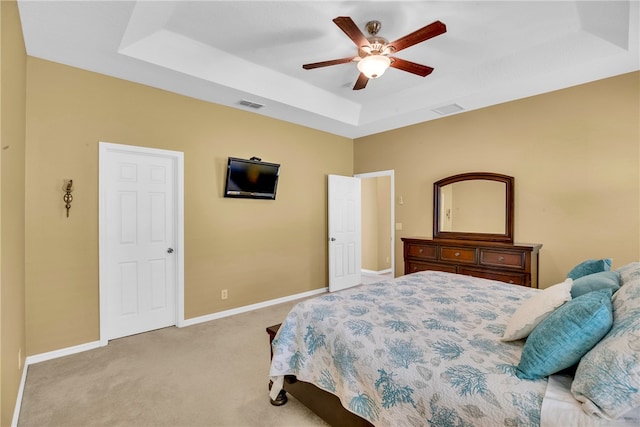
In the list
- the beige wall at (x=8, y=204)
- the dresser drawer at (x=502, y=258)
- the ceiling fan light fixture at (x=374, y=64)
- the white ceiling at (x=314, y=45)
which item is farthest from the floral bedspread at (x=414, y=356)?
the white ceiling at (x=314, y=45)

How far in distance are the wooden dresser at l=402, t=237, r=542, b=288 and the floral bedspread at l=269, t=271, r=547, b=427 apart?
1.14 meters

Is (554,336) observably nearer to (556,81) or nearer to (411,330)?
(411,330)

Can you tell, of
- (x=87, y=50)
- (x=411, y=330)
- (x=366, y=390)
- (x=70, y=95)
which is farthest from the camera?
(x=70, y=95)

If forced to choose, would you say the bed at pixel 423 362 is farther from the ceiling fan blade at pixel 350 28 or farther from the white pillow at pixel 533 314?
the ceiling fan blade at pixel 350 28

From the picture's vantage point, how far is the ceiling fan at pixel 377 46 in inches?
87.1

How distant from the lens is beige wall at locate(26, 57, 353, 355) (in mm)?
2865

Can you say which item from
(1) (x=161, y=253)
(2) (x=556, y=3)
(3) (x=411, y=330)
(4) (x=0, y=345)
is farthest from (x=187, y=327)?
(2) (x=556, y=3)

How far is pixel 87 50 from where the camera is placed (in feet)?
9.05

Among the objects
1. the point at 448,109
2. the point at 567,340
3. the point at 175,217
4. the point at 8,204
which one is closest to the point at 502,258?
the point at 448,109

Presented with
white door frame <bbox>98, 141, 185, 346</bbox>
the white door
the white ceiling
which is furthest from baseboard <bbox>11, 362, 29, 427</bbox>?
the white door

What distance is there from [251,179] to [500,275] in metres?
3.27

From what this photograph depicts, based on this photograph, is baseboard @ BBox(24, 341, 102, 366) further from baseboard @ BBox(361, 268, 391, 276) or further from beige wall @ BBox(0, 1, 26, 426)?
baseboard @ BBox(361, 268, 391, 276)

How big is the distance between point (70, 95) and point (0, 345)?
246cm

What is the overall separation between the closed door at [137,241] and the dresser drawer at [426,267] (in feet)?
9.94
